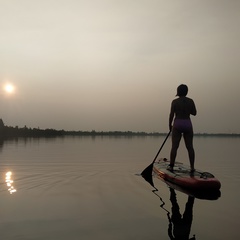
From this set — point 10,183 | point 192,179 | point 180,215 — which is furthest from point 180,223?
point 10,183

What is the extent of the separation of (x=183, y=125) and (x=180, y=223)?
4897mm

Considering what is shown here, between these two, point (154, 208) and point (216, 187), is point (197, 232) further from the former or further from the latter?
point (216, 187)

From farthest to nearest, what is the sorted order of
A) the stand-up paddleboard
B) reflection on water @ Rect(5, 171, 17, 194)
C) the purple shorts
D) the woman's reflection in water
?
the purple shorts
reflection on water @ Rect(5, 171, 17, 194)
the stand-up paddleboard
the woman's reflection in water

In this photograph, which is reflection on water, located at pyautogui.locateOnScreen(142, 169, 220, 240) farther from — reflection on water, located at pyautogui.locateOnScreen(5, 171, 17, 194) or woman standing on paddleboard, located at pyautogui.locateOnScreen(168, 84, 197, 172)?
reflection on water, located at pyautogui.locateOnScreen(5, 171, 17, 194)

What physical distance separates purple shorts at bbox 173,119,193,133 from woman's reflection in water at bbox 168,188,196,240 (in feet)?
10.6

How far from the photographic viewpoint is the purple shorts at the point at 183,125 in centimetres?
980

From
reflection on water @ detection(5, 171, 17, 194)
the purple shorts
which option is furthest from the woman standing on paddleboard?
reflection on water @ detection(5, 171, 17, 194)

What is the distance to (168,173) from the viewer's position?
10.2 meters

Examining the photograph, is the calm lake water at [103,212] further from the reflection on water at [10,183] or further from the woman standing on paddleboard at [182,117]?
the woman standing on paddleboard at [182,117]

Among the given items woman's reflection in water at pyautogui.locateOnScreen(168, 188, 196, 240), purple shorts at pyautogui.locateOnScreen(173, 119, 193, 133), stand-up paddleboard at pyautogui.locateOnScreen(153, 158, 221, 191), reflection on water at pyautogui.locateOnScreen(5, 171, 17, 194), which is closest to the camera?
woman's reflection in water at pyautogui.locateOnScreen(168, 188, 196, 240)

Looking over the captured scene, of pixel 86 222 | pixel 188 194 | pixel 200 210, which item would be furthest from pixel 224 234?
pixel 188 194

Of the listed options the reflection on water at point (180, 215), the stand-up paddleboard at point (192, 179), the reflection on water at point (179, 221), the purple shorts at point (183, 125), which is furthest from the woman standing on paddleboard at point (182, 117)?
the reflection on water at point (179, 221)

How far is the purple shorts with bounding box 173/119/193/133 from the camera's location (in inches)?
386

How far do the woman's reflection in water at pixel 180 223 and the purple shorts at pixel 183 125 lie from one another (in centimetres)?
322
